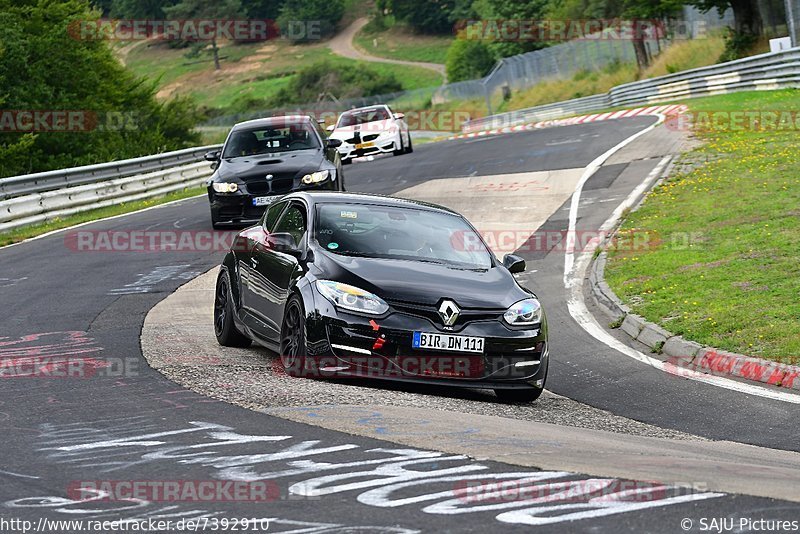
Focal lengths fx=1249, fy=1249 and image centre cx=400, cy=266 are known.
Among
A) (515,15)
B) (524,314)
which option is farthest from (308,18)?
(524,314)

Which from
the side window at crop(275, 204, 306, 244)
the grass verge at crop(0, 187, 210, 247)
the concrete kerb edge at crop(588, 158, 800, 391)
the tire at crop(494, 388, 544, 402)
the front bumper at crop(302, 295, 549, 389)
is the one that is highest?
the side window at crop(275, 204, 306, 244)

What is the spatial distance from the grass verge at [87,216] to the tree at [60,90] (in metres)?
5.79

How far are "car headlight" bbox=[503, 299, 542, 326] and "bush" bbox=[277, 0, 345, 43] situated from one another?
144m

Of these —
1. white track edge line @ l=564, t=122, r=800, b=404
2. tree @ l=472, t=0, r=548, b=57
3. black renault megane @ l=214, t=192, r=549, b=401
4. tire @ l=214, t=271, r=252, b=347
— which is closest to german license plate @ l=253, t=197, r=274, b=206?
white track edge line @ l=564, t=122, r=800, b=404

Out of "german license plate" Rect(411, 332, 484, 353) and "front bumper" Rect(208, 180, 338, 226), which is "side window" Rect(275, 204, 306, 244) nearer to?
"german license plate" Rect(411, 332, 484, 353)

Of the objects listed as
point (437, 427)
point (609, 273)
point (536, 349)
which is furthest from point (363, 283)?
point (609, 273)

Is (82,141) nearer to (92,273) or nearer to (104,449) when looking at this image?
(92,273)

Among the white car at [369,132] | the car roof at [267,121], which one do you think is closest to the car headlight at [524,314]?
the car roof at [267,121]

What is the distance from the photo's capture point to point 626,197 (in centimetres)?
2223

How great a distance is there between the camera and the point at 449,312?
9336 mm

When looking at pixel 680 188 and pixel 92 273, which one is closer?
pixel 92 273

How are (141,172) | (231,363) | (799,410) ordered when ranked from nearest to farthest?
(799,410), (231,363), (141,172)

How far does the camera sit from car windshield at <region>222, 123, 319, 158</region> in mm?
21047

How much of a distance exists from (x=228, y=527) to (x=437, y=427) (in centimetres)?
234
